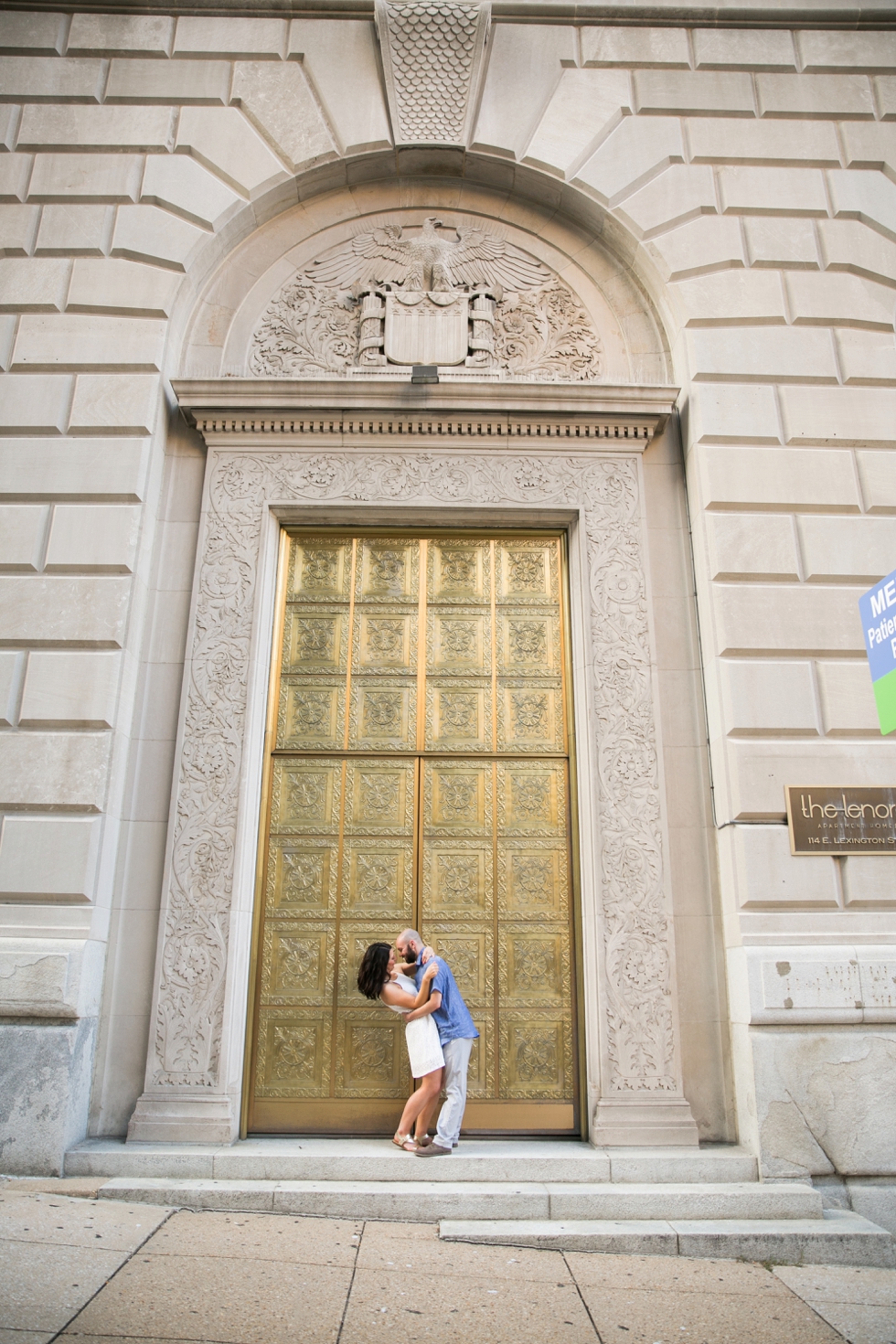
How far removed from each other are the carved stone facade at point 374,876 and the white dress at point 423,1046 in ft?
4.25

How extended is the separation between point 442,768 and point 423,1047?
247cm

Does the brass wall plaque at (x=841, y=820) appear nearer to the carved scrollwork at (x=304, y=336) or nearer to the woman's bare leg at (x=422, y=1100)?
the woman's bare leg at (x=422, y=1100)

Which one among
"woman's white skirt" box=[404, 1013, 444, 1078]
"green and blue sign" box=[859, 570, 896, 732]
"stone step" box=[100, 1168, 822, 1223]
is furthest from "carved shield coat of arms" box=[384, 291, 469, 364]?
"stone step" box=[100, 1168, 822, 1223]

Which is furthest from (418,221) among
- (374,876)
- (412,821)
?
(374,876)

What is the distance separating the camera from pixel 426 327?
30.7 feet

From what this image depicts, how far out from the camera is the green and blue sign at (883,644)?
4512 millimetres

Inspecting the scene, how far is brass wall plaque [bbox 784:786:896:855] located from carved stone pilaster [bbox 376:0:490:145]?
26.3ft

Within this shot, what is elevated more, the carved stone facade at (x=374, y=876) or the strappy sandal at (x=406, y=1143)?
the carved stone facade at (x=374, y=876)

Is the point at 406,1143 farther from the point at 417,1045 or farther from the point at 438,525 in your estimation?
the point at 438,525

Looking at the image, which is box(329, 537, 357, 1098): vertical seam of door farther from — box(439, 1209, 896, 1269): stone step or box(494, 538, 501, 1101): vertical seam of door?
box(439, 1209, 896, 1269): stone step

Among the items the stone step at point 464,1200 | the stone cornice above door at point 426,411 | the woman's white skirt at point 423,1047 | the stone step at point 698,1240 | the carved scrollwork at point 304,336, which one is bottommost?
the stone step at point 698,1240

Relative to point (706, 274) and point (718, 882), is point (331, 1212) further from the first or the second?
point (706, 274)

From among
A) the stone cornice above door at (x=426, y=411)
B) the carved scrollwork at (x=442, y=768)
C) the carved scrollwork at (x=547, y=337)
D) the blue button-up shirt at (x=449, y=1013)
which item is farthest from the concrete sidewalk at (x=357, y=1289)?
the carved scrollwork at (x=547, y=337)

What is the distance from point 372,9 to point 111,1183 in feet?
37.7
